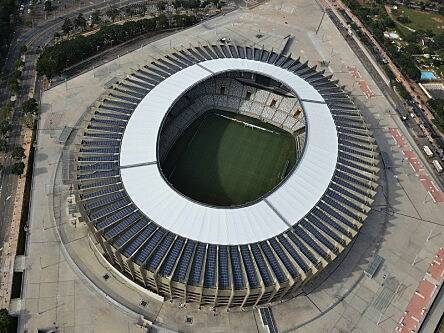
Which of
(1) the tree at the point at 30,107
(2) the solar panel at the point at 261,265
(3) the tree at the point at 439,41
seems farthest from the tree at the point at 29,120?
(3) the tree at the point at 439,41

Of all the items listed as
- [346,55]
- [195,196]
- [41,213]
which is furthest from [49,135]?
[346,55]

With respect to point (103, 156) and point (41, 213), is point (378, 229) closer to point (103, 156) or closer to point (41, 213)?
point (103, 156)

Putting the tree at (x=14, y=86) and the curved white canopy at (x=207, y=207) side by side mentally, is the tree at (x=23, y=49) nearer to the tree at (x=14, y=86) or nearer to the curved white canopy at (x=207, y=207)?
the tree at (x=14, y=86)

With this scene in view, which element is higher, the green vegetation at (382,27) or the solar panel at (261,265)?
the green vegetation at (382,27)

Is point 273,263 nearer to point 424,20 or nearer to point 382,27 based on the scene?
point 382,27

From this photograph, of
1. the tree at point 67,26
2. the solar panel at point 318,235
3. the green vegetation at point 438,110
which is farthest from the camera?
the tree at point 67,26

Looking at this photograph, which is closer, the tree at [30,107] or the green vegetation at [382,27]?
the tree at [30,107]

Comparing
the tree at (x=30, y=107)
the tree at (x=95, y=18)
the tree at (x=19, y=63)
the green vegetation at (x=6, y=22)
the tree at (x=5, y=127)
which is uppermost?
the tree at (x=95, y=18)
